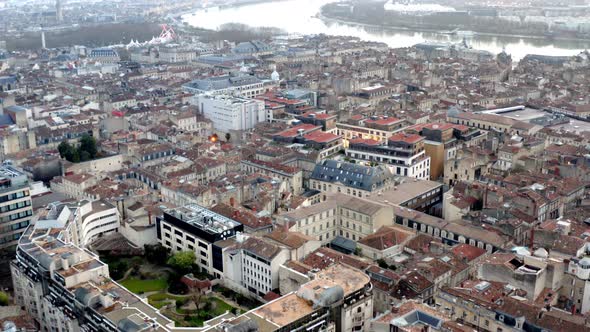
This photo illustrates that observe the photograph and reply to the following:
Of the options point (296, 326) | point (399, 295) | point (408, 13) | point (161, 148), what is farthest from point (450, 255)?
point (408, 13)

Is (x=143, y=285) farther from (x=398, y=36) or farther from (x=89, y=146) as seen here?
(x=398, y=36)

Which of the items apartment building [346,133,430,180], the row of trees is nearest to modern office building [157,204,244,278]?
apartment building [346,133,430,180]

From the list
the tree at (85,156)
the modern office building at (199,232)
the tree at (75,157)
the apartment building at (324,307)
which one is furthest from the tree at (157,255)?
the tree at (85,156)

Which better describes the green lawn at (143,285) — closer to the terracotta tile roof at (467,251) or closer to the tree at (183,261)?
the tree at (183,261)

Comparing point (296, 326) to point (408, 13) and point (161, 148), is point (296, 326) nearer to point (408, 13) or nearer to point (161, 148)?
point (161, 148)

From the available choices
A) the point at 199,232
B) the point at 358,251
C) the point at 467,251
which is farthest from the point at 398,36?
the point at 199,232

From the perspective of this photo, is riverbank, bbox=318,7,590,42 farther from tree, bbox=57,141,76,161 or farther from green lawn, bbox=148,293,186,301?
green lawn, bbox=148,293,186,301
